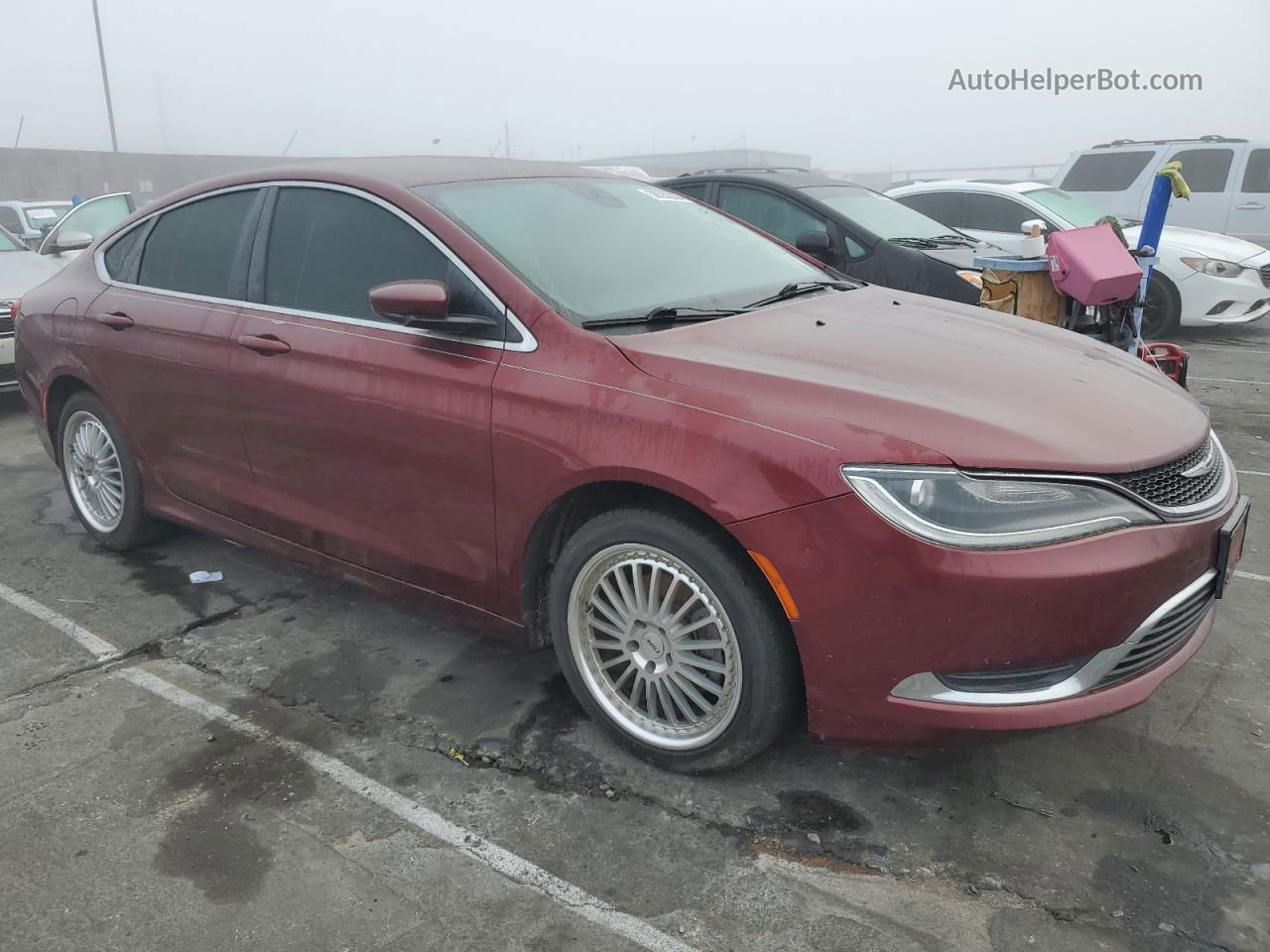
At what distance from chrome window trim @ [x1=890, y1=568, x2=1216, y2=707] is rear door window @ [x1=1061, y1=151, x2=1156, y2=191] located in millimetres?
12040

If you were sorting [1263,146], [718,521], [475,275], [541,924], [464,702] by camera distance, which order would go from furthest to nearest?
[1263,146]
[464,702]
[475,275]
[718,521]
[541,924]

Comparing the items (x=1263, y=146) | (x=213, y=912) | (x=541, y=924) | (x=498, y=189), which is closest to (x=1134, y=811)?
(x=541, y=924)

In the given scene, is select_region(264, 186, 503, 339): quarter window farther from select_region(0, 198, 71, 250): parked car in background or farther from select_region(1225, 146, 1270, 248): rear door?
select_region(0, 198, 71, 250): parked car in background

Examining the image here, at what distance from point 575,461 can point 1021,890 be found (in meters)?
1.49

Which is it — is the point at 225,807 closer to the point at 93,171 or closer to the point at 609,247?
the point at 609,247

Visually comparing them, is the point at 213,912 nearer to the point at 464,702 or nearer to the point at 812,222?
the point at 464,702

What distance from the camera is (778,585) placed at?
8.04ft

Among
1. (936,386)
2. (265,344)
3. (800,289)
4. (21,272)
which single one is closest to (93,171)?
(21,272)

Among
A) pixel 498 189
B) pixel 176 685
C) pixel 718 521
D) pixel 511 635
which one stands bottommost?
pixel 176 685

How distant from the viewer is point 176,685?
→ 3447mm

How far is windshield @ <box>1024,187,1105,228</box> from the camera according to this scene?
31.4 feet

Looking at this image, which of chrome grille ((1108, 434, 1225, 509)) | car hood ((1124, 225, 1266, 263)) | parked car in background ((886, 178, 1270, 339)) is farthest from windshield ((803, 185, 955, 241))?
chrome grille ((1108, 434, 1225, 509))

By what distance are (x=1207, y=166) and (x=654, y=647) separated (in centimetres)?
1326

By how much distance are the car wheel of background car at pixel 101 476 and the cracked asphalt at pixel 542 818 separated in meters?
0.80
